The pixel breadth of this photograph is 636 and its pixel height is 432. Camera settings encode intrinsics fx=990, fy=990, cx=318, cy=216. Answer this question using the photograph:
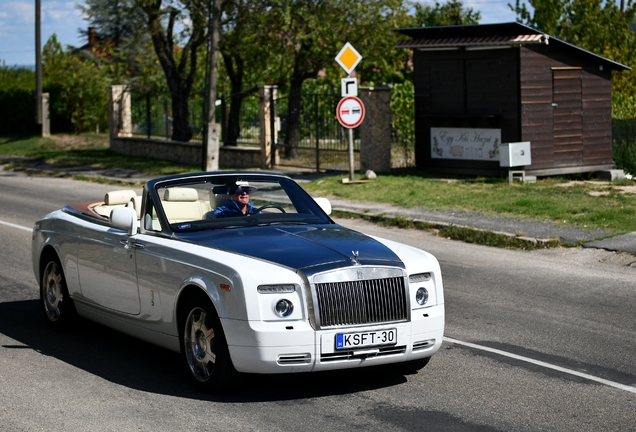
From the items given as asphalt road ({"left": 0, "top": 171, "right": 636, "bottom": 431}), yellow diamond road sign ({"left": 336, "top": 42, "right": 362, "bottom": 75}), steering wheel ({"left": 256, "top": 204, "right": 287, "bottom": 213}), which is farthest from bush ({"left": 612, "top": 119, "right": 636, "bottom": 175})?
steering wheel ({"left": 256, "top": 204, "right": 287, "bottom": 213})

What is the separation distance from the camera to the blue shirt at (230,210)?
784cm

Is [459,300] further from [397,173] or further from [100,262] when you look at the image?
[397,173]

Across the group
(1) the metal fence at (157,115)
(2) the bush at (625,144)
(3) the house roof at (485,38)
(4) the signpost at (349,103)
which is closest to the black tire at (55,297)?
(4) the signpost at (349,103)

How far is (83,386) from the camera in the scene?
Answer: 697 centimetres

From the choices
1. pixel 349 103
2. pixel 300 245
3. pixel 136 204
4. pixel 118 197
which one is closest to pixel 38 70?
pixel 349 103

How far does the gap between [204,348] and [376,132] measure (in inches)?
693

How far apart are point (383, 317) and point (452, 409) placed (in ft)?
2.42

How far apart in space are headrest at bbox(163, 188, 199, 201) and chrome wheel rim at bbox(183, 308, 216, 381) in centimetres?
144

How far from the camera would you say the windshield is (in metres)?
7.70

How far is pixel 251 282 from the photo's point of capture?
6.27 metres

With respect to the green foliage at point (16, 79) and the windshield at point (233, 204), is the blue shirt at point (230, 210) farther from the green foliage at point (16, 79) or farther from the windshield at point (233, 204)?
the green foliage at point (16, 79)

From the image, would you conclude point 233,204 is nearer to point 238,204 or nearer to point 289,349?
point 238,204

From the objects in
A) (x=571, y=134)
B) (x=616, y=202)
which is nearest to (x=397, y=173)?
(x=571, y=134)

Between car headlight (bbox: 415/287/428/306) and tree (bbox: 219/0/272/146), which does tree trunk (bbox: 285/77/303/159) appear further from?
car headlight (bbox: 415/287/428/306)
